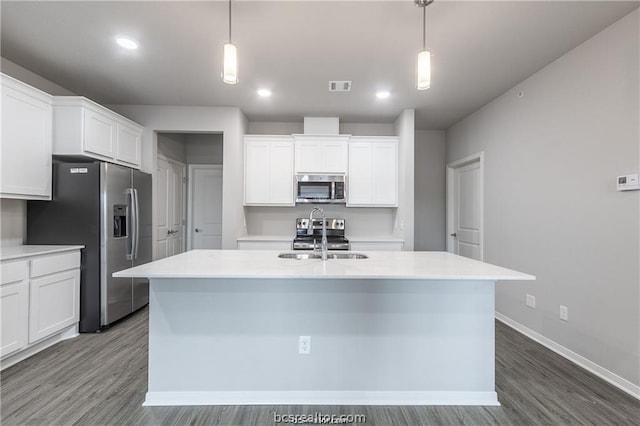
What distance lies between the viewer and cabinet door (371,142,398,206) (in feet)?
14.4

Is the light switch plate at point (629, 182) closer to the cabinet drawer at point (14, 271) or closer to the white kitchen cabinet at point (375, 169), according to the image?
the white kitchen cabinet at point (375, 169)

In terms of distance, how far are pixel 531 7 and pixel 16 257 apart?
165 inches

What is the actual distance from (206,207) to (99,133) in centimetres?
235

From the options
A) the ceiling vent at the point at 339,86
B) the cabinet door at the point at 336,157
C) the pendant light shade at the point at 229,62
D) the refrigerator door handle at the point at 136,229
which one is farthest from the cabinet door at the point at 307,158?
the pendant light shade at the point at 229,62

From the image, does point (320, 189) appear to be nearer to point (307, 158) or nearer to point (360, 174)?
point (307, 158)

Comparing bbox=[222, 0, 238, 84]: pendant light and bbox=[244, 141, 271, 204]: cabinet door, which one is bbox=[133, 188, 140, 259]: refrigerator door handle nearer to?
bbox=[244, 141, 271, 204]: cabinet door

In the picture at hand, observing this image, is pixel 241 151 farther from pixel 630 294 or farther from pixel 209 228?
pixel 630 294

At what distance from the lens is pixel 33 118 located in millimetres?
2771

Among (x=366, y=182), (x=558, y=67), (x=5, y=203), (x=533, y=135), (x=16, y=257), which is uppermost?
(x=558, y=67)

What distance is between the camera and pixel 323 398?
6.47 ft

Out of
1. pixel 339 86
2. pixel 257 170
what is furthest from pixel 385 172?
pixel 257 170

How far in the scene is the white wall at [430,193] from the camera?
517 cm

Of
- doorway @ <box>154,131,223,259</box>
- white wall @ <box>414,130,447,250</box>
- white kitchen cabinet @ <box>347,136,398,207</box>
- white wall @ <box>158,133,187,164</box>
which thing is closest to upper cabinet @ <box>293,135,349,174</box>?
white kitchen cabinet @ <box>347,136,398,207</box>

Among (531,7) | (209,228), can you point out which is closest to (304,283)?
(531,7)
